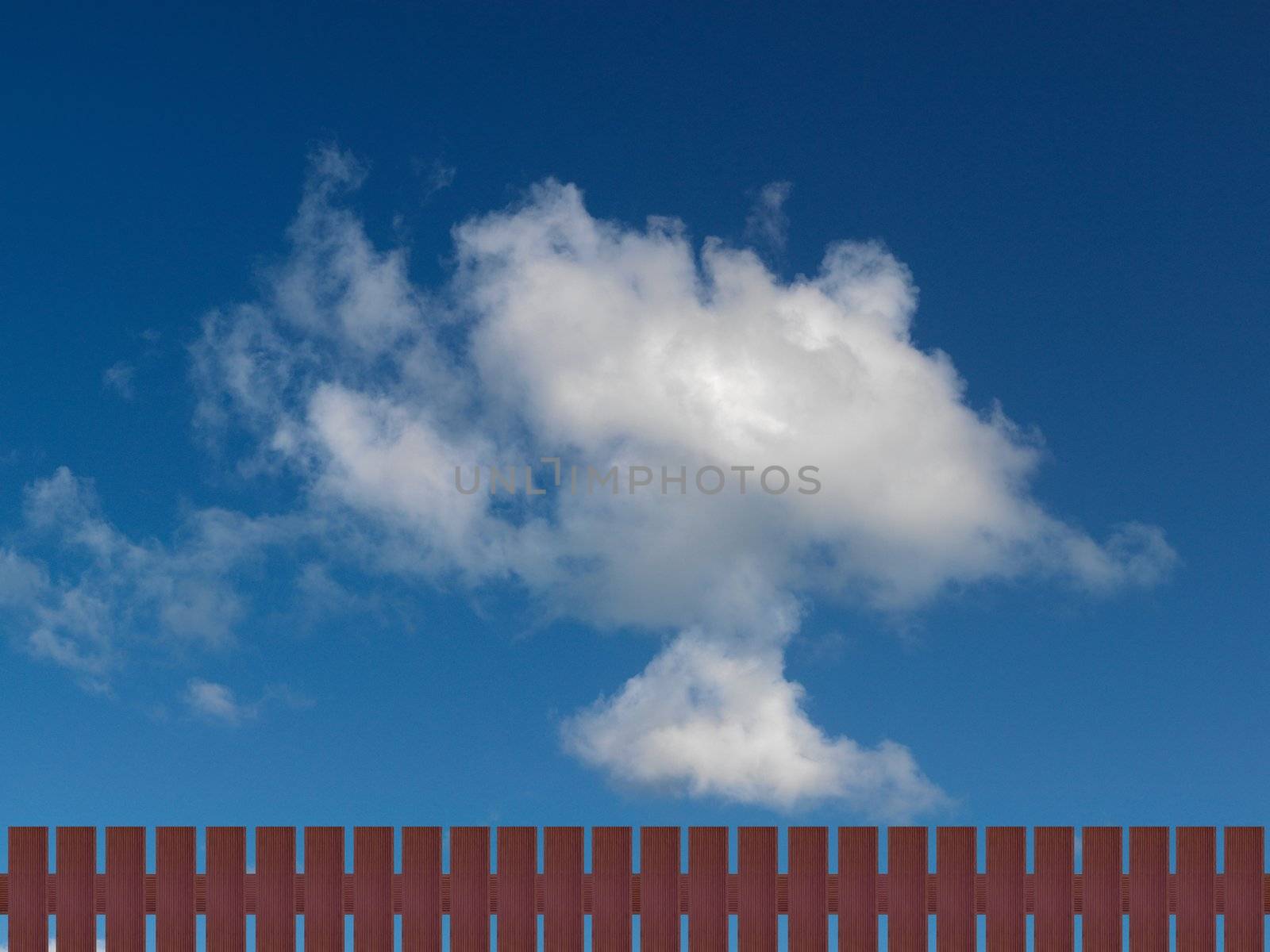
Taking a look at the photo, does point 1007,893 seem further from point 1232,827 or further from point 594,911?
point 594,911

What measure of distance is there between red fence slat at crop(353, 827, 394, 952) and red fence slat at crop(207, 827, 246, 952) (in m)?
0.69

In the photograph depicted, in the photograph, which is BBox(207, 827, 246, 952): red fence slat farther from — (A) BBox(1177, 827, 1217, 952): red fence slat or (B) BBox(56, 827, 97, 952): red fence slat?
(A) BBox(1177, 827, 1217, 952): red fence slat

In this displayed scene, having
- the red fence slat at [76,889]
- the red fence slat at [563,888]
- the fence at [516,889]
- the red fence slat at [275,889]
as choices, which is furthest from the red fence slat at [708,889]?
the red fence slat at [76,889]

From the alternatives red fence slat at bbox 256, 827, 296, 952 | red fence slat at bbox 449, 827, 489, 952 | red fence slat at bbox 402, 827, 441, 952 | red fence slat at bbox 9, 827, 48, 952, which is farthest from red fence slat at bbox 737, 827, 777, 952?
red fence slat at bbox 9, 827, 48, 952

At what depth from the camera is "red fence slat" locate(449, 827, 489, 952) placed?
8.20 metres

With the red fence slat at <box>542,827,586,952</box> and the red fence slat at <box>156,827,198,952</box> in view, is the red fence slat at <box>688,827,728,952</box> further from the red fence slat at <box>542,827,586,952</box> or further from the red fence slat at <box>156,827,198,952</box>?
the red fence slat at <box>156,827,198,952</box>

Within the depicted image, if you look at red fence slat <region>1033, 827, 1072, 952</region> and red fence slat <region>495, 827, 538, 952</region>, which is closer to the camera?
red fence slat <region>495, 827, 538, 952</region>

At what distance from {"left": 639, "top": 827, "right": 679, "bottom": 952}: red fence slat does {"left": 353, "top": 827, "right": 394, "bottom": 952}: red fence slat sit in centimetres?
153

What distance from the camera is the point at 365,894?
8.23 meters

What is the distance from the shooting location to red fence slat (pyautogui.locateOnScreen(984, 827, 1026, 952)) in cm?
829

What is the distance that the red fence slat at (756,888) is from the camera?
826 centimetres

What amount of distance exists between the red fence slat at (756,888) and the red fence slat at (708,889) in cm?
9

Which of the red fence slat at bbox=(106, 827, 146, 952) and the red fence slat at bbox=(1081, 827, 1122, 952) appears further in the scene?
the red fence slat at bbox=(1081, 827, 1122, 952)

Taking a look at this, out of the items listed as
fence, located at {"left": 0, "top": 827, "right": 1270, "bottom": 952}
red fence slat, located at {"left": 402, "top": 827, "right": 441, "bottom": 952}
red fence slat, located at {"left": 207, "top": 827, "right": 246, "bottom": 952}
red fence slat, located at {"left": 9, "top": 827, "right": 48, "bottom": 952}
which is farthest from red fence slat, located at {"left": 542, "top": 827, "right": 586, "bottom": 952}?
red fence slat, located at {"left": 9, "top": 827, "right": 48, "bottom": 952}
